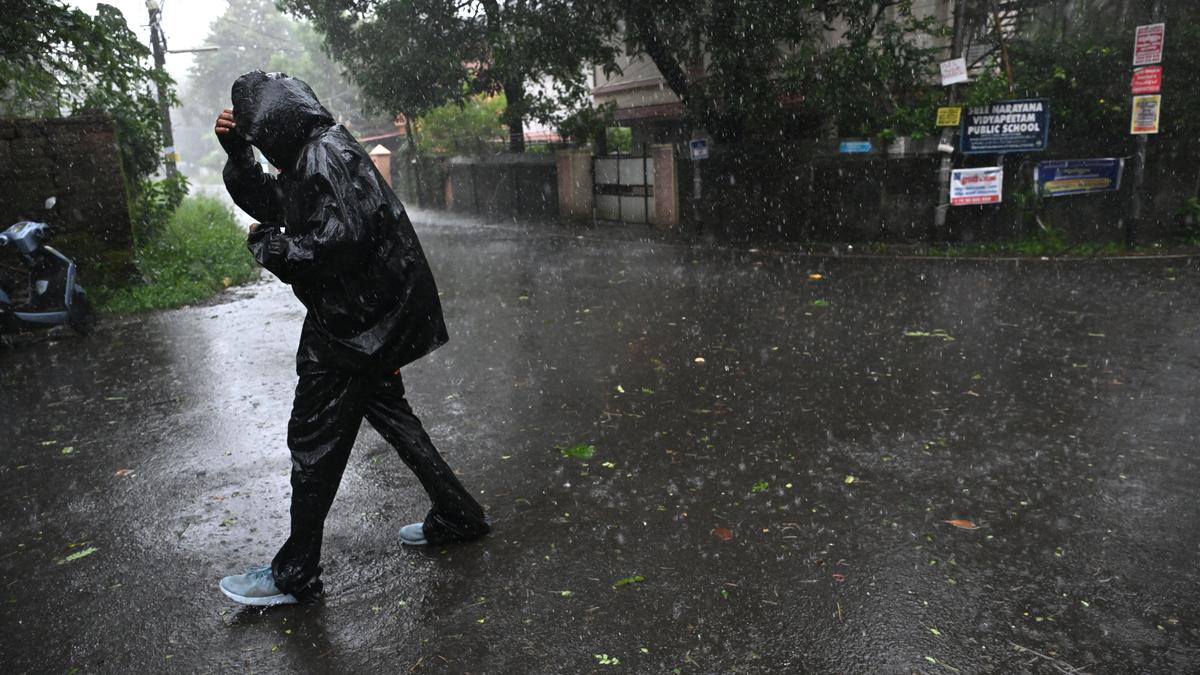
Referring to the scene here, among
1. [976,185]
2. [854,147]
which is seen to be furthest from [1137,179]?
[854,147]

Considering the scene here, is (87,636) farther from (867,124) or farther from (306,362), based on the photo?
(867,124)

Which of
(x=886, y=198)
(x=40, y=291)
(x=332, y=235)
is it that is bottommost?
(x=40, y=291)

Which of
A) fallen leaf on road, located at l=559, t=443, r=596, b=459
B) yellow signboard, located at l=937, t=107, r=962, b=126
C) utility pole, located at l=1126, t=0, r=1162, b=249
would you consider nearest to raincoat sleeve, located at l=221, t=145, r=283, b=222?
fallen leaf on road, located at l=559, t=443, r=596, b=459

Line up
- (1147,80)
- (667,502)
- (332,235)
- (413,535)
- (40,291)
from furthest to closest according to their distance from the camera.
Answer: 1. (1147,80)
2. (40,291)
3. (667,502)
4. (413,535)
5. (332,235)

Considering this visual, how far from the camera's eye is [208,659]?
9.84 feet

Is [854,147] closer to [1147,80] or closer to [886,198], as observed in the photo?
[886,198]

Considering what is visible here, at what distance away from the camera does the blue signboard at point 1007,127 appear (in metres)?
11.7

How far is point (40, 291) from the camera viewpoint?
804cm

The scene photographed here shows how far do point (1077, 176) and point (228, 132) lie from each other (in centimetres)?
1219

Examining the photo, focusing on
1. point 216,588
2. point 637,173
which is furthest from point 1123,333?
point 637,173

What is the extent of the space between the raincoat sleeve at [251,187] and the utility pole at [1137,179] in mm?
11651

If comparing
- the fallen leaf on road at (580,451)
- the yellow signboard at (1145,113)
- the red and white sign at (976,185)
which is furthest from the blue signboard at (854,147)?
the fallen leaf on road at (580,451)

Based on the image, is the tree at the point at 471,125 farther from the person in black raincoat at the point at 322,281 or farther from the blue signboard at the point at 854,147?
the person in black raincoat at the point at 322,281

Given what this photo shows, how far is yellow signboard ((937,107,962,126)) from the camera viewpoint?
11859mm
